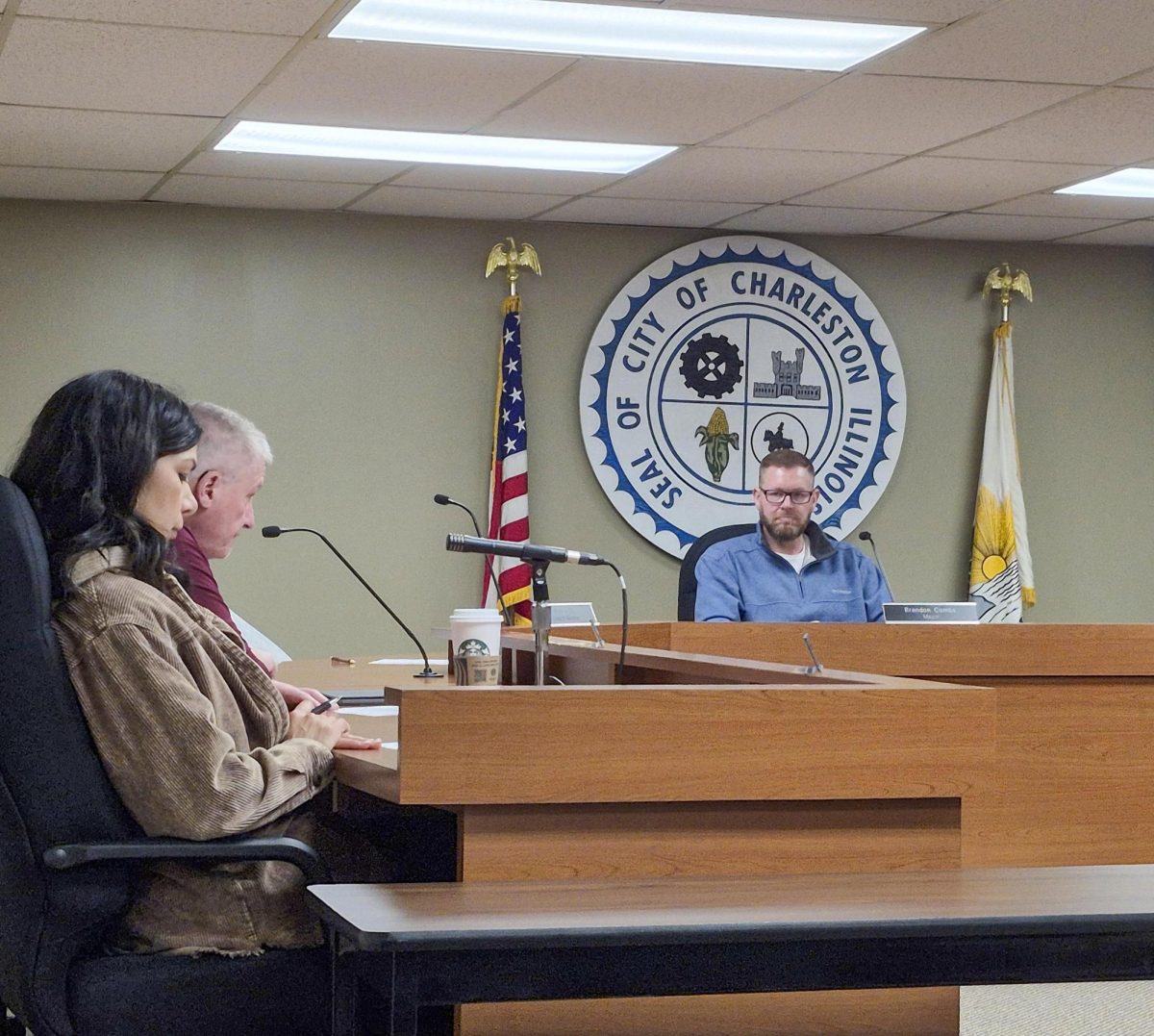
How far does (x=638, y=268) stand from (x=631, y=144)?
1.52 meters

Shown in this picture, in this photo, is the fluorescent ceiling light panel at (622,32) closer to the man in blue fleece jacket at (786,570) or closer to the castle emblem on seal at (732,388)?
the man in blue fleece jacket at (786,570)

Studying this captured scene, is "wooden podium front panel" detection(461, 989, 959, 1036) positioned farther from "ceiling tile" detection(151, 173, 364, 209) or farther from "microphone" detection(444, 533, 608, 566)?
"ceiling tile" detection(151, 173, 364, 209)

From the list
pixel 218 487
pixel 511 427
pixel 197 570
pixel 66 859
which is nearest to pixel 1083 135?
pixel 511 427

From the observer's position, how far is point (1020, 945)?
2020 mm

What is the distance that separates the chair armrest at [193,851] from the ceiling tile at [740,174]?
12.5ft

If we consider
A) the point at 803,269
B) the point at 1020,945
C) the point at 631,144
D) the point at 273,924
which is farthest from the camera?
the point at 803,269

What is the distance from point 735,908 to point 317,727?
783mm

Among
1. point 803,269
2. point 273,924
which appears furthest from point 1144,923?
point 803,269

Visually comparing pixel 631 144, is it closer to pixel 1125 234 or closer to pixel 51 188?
pixel 51 188

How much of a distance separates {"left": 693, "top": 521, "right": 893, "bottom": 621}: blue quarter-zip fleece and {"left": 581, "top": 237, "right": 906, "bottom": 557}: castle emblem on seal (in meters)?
1.20

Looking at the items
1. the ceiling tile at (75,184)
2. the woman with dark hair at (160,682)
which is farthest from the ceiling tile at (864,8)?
the ceiling tile at (75,184)

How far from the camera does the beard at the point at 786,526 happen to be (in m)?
5.68

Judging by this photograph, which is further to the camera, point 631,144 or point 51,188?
point 51,188

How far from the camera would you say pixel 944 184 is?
6.10 meters
